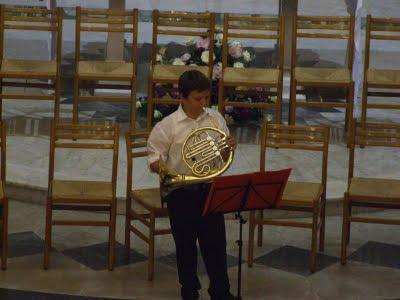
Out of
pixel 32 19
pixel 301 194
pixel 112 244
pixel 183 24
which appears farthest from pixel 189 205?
pixel 32 19

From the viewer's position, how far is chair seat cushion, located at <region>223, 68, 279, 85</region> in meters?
8.13

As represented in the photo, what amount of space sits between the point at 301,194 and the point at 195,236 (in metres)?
1.07

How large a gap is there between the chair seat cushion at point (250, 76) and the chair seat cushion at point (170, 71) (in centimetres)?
22

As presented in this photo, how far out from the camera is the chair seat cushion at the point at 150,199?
6035 millimetres

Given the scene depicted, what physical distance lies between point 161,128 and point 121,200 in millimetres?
1779

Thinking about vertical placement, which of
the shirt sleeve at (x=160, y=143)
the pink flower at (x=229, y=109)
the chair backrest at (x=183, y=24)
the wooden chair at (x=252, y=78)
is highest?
the chair backrest at (x=183, y=24)

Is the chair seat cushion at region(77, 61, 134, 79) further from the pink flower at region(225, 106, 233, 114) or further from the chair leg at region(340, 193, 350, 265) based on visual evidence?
the chair leg at region(340, 193, 350, 265)

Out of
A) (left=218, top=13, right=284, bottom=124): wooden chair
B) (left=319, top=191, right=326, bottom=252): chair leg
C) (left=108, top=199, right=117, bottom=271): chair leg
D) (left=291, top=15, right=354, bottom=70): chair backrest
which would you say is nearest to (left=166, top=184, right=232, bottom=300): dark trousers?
(left=108, top=199, right=117, bottom=271): chair leg

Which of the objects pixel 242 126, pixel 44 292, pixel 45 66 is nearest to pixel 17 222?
pixel 44 292

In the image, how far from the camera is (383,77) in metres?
8.38

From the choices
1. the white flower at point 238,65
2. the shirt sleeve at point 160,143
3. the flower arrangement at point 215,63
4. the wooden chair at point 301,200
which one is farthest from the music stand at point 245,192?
the white flower at point 238,65

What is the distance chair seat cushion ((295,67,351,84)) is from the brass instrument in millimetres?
3050

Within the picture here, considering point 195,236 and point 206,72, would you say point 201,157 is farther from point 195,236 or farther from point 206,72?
point 206,72

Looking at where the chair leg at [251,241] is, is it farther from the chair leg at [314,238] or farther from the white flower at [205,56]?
the white flower at [205,56]
